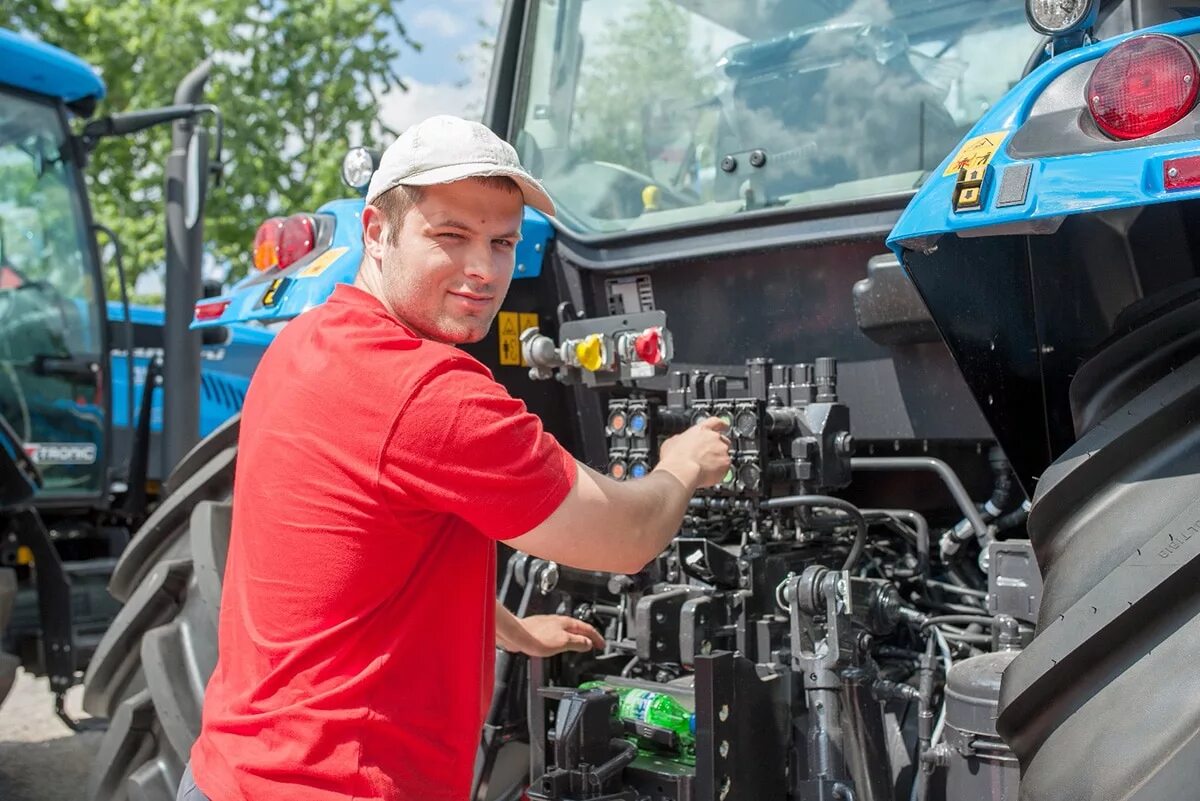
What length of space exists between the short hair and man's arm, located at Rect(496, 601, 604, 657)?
0.82 m

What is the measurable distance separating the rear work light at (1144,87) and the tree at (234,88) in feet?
34.6

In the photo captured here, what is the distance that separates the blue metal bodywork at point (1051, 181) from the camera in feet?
5.27

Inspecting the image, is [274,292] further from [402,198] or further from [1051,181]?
[1051,181]

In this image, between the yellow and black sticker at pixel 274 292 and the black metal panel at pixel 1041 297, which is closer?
the black metal panel at pixel 1041 297

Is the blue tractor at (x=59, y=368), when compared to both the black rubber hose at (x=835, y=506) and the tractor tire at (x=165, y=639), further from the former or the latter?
the black rubber hose at (x=835, y=506)

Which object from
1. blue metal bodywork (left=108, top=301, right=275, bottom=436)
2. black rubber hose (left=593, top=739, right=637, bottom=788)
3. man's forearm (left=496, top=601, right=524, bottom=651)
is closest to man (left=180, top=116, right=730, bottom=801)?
man's forearm (left=496, top=601, right=524, bottom=651)

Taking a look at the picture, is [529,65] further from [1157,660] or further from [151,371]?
[151,371]

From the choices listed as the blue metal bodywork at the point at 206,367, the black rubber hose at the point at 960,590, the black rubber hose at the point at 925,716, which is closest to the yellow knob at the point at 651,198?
the black rubber hose at the point at 960,590

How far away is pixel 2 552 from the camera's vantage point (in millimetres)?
5363

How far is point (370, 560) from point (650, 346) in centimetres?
96

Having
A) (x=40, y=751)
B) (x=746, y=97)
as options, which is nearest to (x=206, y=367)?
(x=40, y=751)

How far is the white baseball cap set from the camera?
1.93 meters

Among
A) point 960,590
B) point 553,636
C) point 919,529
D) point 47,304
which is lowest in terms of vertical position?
point 553,636

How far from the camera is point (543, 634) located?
2.60 meters
